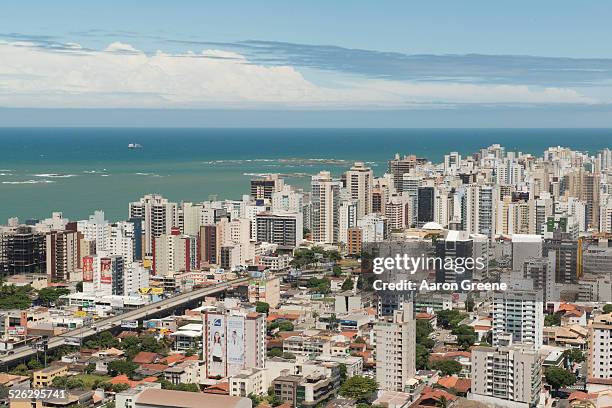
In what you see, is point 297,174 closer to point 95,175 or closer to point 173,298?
point 95,175

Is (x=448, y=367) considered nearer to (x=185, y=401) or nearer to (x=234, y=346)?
(x=234, y=346)

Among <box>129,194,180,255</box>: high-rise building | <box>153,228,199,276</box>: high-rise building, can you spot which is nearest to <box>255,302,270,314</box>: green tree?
<box>153,228,199,276</box>: high-rise building

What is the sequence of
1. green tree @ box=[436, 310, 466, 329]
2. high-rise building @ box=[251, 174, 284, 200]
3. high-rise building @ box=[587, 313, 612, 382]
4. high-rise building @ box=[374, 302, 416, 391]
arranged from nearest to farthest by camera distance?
1. high-rise building @ box=[374, 302, 416, 391]
2. high-rise building @ box=[587, 313, 612, 382]
3. green tree @ box=[436, 310, 466, 329]
4. high-rise building @ box=[251, 174, 284, 200]

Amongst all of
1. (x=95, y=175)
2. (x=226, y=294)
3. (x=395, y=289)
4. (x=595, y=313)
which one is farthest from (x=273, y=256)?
(x=95, y=175)

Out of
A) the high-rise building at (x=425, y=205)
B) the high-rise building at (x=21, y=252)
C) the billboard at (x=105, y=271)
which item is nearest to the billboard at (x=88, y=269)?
the billboard at (x=105, y=271)

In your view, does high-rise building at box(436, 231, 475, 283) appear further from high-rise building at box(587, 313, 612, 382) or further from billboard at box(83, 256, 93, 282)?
billboard at box(83, 256, 93, 282)

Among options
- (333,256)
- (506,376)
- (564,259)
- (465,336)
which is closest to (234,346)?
(506,376)
